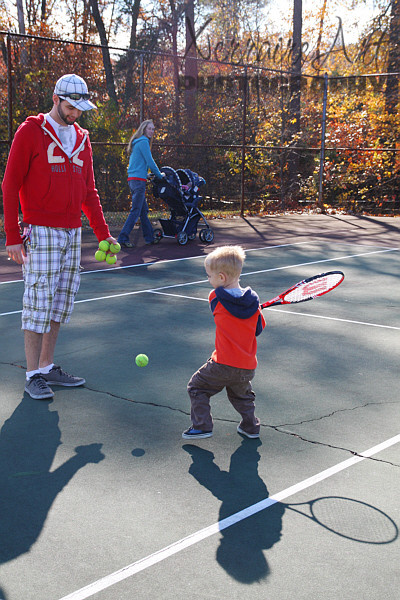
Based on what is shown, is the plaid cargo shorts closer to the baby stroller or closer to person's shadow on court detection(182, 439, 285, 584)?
person's shadow on court detection(182, 439, 285, 584)

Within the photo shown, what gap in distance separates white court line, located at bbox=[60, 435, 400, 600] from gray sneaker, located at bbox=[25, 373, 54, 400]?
2.04 meters

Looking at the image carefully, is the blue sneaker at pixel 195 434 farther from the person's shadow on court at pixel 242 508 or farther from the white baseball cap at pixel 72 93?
the white baseball cap at pixel 72 93

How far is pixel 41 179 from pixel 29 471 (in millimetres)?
2005

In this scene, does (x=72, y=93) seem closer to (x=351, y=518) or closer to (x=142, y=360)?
(x=142, y=360)

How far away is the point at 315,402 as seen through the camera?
4.96 meters

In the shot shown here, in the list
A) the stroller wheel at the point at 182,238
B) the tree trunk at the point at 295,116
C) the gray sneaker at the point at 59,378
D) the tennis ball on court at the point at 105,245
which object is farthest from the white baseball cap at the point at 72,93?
the tree trunk at the point at 295,116

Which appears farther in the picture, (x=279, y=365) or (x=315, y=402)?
(x=279, y=365)

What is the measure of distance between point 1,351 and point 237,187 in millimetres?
16009

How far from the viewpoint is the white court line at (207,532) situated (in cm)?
274

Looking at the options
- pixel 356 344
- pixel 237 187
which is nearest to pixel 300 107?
pixel 237 187

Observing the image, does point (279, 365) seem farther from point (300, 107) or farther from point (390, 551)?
point (300, 107)

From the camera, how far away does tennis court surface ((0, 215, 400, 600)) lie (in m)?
2.84

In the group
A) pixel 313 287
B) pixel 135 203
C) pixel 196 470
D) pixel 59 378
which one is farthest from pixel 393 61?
pixel 196 470

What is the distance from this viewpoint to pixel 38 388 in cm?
498
